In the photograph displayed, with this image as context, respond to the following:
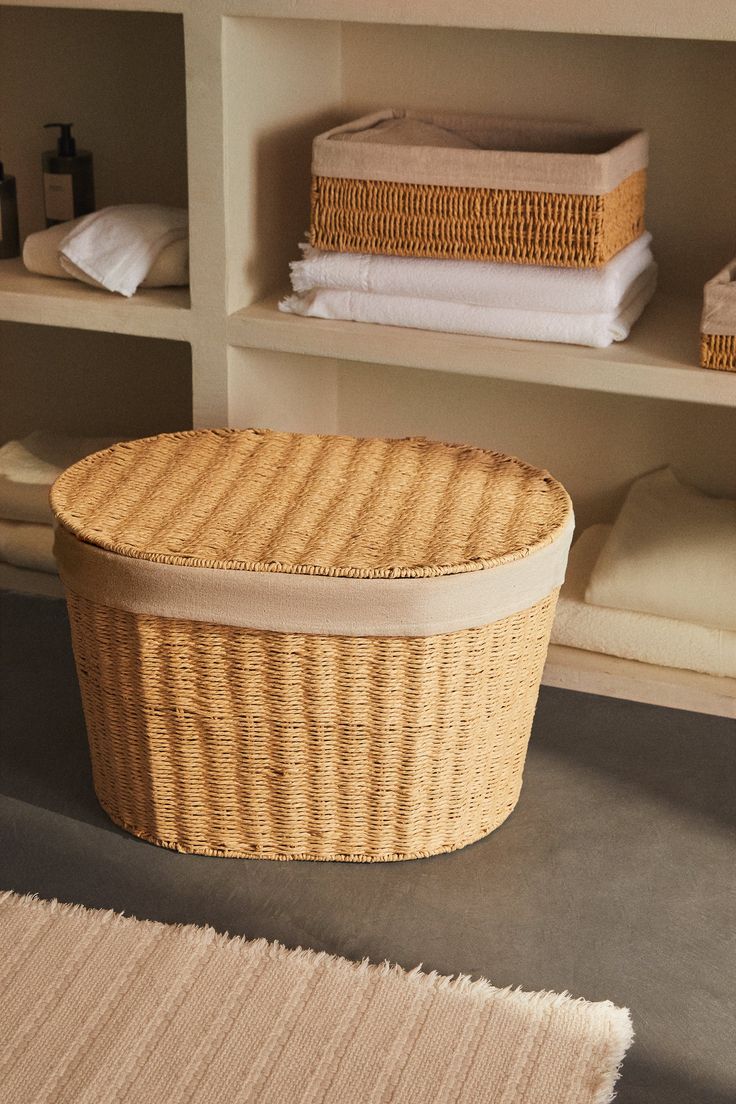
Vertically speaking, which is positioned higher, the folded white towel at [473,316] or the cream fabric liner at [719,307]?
the cream fabric liner at [719,307]

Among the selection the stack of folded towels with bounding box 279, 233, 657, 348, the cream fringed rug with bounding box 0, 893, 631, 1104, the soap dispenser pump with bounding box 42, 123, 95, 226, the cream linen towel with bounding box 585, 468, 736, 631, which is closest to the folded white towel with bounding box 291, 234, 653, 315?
the stack of folded towels with bounding box 279, 233, 657, 348

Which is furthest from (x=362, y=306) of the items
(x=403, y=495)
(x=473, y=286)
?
(x=403, y=495)

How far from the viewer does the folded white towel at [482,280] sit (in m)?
1.43

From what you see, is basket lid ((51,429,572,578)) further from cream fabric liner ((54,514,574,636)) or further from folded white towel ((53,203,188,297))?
folded white towel ((53,203,188,297))

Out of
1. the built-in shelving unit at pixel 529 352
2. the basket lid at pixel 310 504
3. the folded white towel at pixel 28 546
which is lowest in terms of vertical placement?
the folded white towel at pixel 28 546

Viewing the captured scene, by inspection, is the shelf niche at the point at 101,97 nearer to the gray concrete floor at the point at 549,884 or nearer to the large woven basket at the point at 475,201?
the large woven basket at the point at 475,201

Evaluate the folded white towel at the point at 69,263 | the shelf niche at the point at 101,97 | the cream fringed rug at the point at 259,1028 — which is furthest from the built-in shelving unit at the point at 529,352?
the cream fringed rug at the point at 259,1028

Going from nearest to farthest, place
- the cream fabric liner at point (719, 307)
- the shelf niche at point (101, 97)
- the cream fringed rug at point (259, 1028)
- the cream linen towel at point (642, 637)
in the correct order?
1. the cream fringed rug at point (259, 1028)
2. the cream fabric liner at point (719, 307)
3. the cream linen towel at point (642, 637)
4. the shelf niche at point (101, 97)

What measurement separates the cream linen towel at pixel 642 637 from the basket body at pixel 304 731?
25cm

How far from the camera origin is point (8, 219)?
1797 millimetres

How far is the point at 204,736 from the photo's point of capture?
A: 1.26 m

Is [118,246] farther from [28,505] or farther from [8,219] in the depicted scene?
[28,505]

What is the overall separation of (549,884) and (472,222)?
2.32ft

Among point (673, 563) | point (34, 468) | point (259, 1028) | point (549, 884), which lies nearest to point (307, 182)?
point (34, 468)
